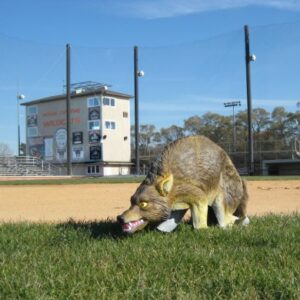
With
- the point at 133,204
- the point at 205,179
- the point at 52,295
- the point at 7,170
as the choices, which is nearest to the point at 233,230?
the point at 205,179

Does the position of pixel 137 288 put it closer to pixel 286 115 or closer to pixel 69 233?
pixel 69 233

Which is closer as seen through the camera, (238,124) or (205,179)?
(205,179)

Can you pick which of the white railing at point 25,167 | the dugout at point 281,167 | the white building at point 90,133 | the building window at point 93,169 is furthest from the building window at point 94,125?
the dugout at point 281,167

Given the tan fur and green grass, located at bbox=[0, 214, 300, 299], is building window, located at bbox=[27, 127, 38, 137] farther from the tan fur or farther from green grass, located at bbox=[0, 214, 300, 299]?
the tan fur

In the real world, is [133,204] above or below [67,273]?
above

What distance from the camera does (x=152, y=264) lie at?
4184mm

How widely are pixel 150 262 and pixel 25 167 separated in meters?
47.5

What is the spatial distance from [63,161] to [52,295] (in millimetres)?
56091

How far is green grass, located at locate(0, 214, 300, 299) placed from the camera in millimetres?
3477

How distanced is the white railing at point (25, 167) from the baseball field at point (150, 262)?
136ft

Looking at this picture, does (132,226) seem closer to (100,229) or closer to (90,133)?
(100,229)

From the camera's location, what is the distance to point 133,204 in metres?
5.34

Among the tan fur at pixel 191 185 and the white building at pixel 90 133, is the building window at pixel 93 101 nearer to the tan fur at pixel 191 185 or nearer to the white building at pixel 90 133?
the white building at pixel 90 133

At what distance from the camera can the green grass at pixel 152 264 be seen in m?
3.48
